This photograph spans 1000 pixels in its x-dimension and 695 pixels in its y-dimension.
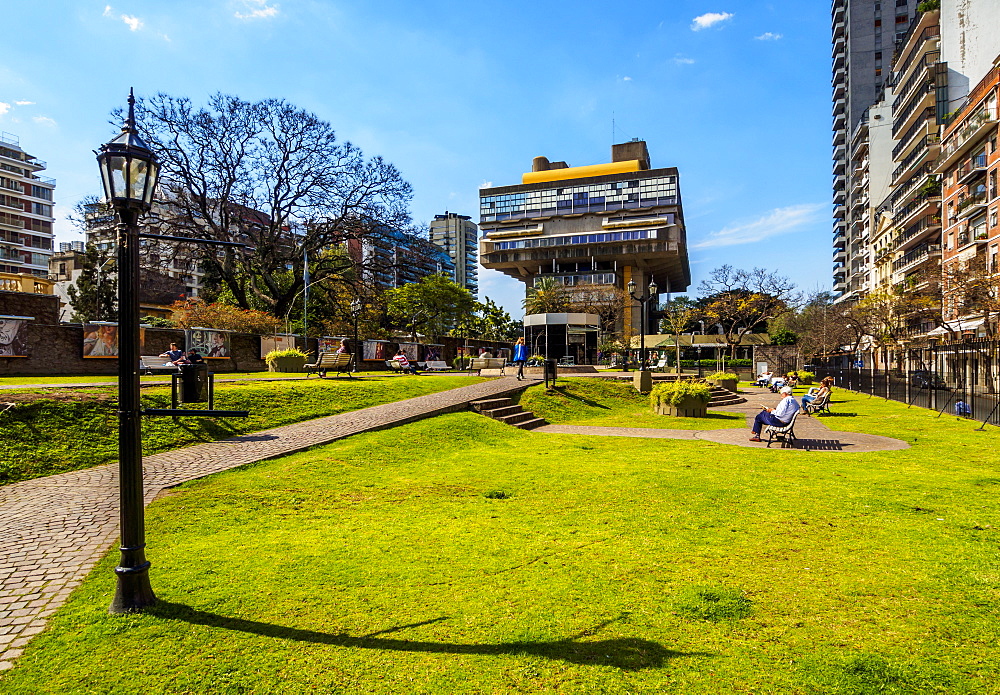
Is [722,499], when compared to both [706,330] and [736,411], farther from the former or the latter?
[706,330]

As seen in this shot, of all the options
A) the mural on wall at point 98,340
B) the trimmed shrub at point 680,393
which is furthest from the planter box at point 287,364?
the trimmed shrub at point 680,393

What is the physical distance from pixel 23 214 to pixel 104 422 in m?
88.4


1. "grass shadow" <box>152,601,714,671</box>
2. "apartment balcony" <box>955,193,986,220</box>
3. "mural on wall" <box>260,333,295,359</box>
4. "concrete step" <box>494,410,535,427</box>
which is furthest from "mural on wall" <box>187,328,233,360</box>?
"apartment balcony" <box>955,193,986,220</box>

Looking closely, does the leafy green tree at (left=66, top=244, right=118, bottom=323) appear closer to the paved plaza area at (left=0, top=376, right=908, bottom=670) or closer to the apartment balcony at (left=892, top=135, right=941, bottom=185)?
the paved plaza area at (left=0, top=376, right=908, bottom=670)

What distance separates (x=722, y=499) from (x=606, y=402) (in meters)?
14.1

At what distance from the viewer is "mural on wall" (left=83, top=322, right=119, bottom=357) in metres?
20.1

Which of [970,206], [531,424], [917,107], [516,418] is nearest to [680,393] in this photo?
[531,424]

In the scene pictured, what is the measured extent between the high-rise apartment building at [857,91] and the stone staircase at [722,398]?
63.7 meters

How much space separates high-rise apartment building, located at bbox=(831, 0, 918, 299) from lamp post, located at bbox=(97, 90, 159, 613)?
87895 millimetres

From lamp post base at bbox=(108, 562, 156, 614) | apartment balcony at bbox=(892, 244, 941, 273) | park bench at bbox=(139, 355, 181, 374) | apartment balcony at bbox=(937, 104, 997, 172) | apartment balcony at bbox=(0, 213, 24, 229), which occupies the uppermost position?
apartment balcony at bbox=(0, 213, 24, 229)

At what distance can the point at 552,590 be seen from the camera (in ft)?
15.0

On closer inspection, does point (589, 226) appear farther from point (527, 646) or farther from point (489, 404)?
point (527, 646)

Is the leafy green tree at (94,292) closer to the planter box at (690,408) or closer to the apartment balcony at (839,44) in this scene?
the planter box at (690,408)

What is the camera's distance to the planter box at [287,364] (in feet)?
83.6
